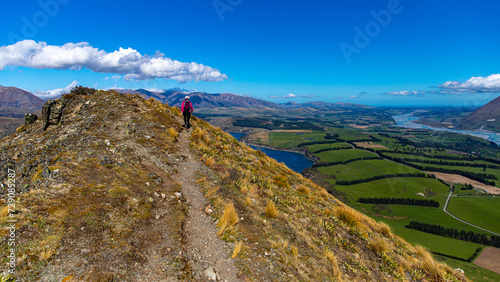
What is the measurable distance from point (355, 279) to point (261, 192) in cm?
823

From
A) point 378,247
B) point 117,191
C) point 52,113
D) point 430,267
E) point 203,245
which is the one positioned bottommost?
point 430,267

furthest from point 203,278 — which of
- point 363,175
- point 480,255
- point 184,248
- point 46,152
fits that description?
point 363,175

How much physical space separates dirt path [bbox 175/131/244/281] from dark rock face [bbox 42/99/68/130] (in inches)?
806

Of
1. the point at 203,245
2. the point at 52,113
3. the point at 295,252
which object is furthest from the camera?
the point at 52,113

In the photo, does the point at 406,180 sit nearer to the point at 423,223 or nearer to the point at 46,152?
the point at 423,223

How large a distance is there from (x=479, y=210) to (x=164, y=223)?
634 ft

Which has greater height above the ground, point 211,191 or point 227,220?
point 211,191

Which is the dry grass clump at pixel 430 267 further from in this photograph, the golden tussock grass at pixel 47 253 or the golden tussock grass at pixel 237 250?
the golden tussock grass at pixel 47 253

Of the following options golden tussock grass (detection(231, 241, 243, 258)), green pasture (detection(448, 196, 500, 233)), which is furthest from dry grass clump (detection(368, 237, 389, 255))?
green pasture (detection(448, 196, 500, 233))

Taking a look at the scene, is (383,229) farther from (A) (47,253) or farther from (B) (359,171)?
(B) (359,171)

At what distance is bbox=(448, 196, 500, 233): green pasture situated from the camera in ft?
384

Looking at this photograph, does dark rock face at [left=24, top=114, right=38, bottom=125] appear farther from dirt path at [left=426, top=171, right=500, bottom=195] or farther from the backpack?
dirt path at [left=426, top=171, right=500, bottom=195]

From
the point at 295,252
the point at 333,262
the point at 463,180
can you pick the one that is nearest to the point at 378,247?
the point at 333,262

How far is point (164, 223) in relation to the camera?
10445mm
